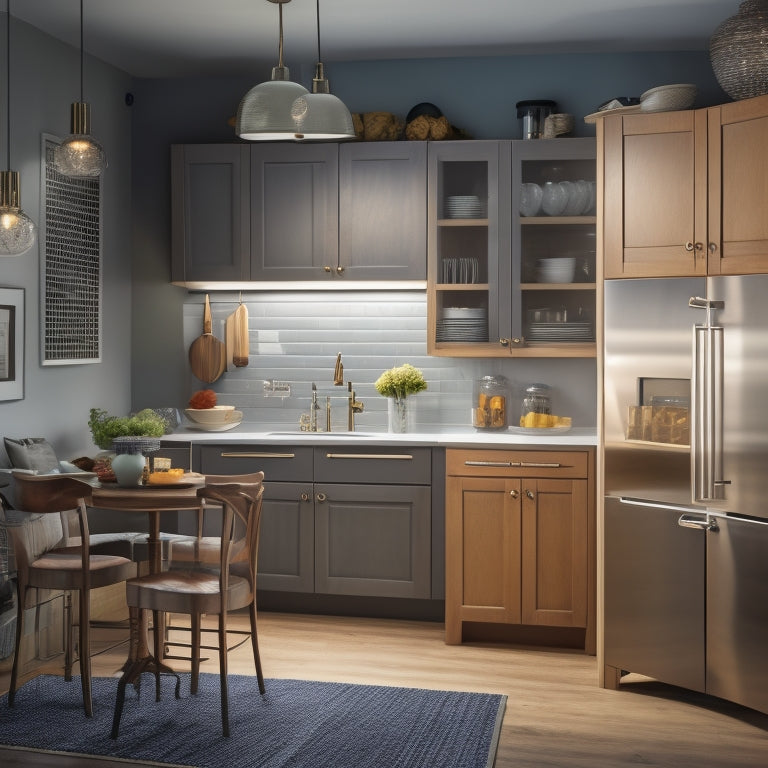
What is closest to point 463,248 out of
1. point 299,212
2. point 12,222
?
point 299,212

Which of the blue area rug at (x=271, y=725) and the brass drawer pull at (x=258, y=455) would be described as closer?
the blue area rug at (x=271, y=725)

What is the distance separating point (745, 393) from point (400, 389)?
6.32 ft

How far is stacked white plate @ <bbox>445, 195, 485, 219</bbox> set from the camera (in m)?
4.99

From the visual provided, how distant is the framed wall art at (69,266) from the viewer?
470 centimetres

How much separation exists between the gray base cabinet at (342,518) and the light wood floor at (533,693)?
0.22m

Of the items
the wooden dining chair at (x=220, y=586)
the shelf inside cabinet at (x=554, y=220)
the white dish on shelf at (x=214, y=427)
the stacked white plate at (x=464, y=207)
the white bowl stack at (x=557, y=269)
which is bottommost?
the wooden dining chair at (x=220, y=586)

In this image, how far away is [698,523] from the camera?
12.4 feet

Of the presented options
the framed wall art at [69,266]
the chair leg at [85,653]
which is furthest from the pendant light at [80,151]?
the chair leg at [85,653]

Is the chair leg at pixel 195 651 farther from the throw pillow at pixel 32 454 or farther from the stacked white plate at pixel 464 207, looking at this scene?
the stacked white plate at pixel 464 207

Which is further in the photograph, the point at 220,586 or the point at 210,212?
the point at 210,212

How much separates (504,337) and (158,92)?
7.84 ft

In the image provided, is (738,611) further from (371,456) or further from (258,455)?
(258,455)

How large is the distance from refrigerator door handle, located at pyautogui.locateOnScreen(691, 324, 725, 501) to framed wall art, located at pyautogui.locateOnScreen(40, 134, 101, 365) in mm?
2921

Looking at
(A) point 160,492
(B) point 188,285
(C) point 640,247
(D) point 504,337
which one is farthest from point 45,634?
(C) point 640,247
